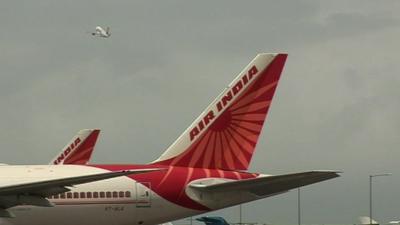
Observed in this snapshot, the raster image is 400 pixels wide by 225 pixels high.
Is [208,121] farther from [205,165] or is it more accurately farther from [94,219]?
[94,219]

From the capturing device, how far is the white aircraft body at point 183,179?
35.8 meters

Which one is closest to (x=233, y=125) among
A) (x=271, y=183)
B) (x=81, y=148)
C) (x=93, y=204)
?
(x=271, y=183)

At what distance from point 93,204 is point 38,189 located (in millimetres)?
4469

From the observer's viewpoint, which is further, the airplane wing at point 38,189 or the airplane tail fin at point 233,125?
the airplane tail fin at point 233,125

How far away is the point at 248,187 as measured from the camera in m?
36.8

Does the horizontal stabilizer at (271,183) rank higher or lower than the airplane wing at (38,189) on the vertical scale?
higher

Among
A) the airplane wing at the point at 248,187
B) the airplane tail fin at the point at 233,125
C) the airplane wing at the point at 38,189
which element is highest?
the airplane tail fin at the point at 233,125

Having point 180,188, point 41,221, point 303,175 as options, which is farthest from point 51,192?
point 303,175

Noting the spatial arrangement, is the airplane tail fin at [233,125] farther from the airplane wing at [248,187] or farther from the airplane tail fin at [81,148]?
the airplane tail fin at [81,148]

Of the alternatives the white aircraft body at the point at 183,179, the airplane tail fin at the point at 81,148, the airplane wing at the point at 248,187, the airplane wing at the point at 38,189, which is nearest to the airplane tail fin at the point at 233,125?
the white aircraft body at the point at 183,179

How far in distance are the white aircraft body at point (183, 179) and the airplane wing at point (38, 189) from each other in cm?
3

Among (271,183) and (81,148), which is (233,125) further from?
(81,148)

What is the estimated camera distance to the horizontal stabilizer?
34.3m

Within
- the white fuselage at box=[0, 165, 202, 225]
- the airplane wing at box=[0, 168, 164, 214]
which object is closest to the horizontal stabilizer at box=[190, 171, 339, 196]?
the white fuselage at box=[0, 165, 202, 225]
